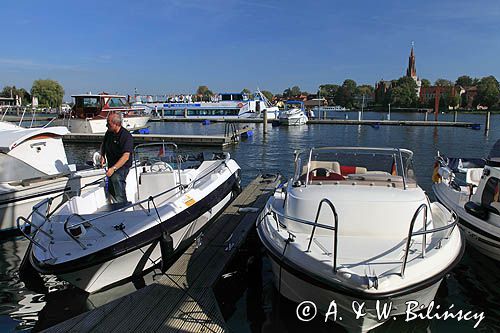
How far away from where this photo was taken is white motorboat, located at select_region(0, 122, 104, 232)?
9500 mm

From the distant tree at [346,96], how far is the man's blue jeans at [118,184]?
5997 inches

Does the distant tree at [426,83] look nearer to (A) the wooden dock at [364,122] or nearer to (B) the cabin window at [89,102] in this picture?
(A) the wooden dock at [364,122]

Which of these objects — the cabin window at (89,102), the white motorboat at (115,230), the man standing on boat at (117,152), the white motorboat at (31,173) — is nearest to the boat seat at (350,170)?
the white motorboat at (115,230)

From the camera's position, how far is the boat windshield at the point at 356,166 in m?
6.36

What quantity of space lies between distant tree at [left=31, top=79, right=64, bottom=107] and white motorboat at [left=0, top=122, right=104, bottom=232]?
90.8 m

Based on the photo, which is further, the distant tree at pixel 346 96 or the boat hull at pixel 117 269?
the distant tree at pixel 346 96

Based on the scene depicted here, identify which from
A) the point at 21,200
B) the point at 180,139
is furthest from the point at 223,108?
the point at 21,200

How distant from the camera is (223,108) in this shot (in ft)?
210

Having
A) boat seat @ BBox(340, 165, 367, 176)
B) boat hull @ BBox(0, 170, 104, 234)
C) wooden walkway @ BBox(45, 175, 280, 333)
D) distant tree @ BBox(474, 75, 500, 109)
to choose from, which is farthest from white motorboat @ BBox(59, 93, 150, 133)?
distant tree @ BBox(474, 75, 500, 109)

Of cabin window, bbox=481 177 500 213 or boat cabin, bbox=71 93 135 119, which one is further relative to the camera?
boat cabin, bbox=71 93 135 119

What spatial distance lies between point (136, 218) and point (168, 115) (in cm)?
6419

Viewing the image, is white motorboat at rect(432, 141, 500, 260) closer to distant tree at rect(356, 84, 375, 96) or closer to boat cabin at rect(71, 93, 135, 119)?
boat cabin at rect(71, 93, 135, 119)

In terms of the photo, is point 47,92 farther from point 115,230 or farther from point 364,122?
point 115,230

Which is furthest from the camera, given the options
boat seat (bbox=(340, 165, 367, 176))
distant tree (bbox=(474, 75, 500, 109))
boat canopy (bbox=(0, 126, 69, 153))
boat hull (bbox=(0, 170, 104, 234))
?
distant tree (bbox=(474, 75, 500, 109))
